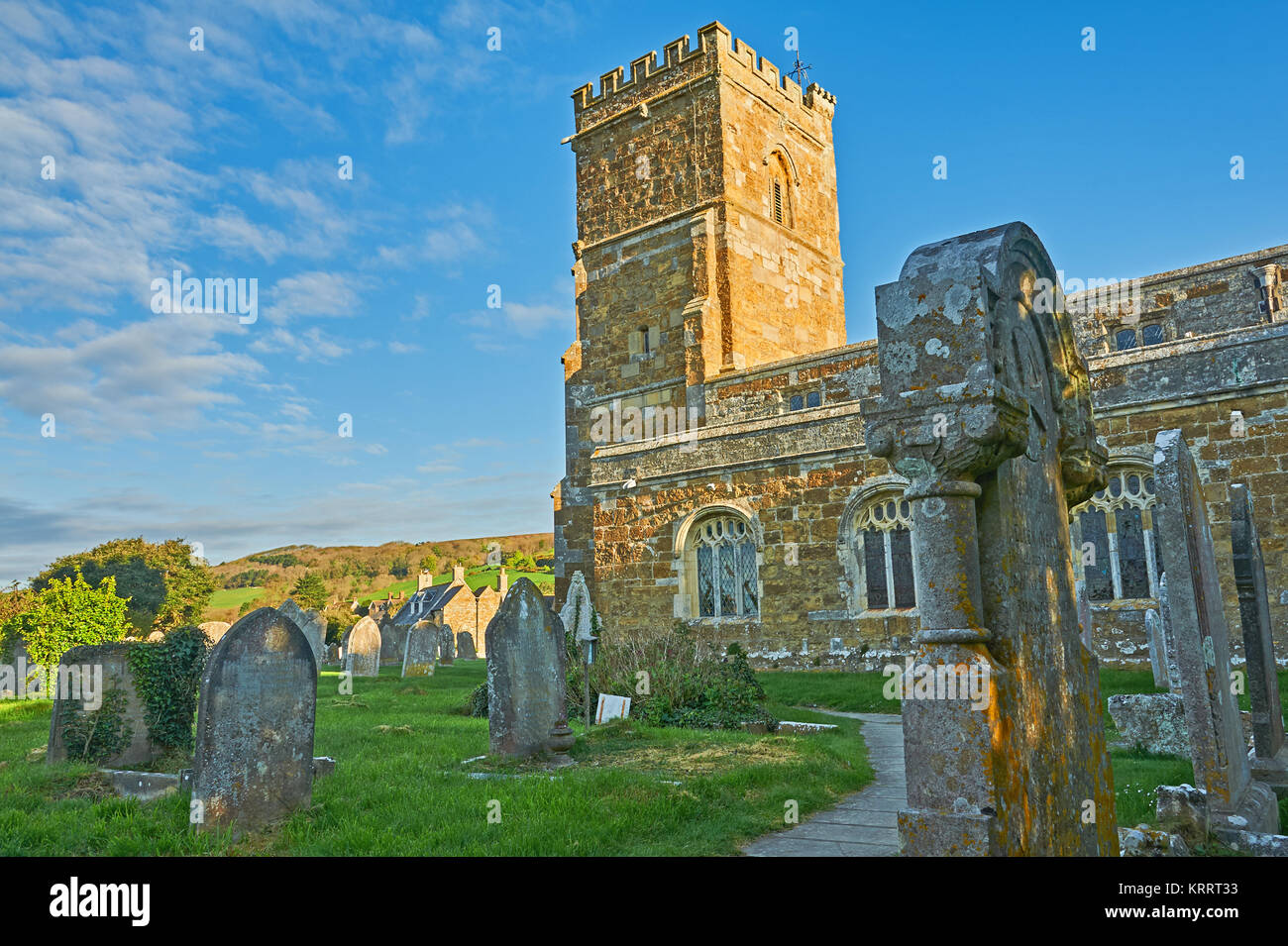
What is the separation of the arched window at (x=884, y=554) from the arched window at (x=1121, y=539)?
275 centimetres

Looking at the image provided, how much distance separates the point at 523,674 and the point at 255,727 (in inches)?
114

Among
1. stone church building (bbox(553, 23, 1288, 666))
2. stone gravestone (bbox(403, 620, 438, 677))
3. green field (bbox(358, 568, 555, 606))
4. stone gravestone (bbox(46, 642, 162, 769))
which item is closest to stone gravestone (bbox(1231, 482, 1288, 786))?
stone church building (bbox(553, 23, 1288, 666))

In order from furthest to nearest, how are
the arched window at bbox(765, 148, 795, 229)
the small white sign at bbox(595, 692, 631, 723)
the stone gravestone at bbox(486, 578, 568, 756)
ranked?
1. the arched window at bbox(765, 148, 795, 229)
2. the small white sign at bbox(595, 692, 631, 723)
3. the stone gravestone at bbox(486, 578, 568, 756)

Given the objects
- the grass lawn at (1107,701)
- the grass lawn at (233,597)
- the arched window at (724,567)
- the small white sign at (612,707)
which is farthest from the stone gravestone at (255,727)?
the grass lawn at (233,597)

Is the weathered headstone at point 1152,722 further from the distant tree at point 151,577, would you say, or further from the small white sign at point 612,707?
the distant tree at point 151,577

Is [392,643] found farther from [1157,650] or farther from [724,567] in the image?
[1157,650]

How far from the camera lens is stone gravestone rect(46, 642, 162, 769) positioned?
8297mm

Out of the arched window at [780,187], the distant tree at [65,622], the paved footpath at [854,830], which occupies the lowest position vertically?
the paved footpath at [854,830]

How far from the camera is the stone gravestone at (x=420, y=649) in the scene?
22688 mm

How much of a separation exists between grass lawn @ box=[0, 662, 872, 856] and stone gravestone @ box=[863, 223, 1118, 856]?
212cm

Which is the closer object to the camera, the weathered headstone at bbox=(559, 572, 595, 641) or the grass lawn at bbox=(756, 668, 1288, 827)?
the grass lawn at bbox=(756, 668, 1288, 827)

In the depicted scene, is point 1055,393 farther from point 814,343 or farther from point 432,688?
point 814,343

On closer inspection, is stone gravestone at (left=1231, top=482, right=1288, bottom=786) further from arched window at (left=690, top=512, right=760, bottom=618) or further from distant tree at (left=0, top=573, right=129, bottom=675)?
distant tree at (left=0, top=573, right=129, bottom=675)

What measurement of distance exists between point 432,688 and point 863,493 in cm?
980
